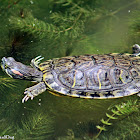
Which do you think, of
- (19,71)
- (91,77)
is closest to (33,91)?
(19,71)

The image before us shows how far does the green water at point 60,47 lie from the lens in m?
3.91

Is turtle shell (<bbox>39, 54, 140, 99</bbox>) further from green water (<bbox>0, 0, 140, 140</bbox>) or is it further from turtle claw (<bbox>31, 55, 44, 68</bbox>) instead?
turtle claw (<bbox>31, 55, 44, 68</bbox>)

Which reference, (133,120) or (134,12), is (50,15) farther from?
→ (133,120)

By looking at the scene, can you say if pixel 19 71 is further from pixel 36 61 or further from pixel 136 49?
pixel 136 49

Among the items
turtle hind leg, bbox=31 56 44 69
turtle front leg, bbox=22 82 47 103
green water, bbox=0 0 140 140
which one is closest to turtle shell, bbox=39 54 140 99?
turtle front leg, bbox=22 82 47 103

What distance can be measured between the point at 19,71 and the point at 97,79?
5.11 feet

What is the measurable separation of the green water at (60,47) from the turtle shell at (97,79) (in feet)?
1.18

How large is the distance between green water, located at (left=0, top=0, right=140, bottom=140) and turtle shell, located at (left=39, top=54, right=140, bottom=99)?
36cm

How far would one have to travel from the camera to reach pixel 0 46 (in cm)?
533

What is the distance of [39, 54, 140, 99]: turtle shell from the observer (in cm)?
399

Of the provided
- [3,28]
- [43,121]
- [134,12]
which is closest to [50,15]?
[3,28]

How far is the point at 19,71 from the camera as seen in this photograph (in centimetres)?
433

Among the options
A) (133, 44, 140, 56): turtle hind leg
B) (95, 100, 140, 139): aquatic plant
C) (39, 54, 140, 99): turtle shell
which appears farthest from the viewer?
(133, 44, 140, 56): turtle hind leg

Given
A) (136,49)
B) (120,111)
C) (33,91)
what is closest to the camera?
(120,111)
